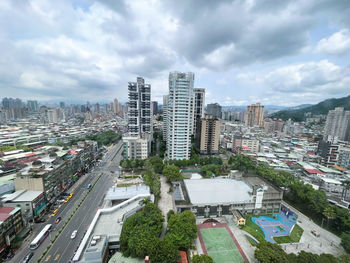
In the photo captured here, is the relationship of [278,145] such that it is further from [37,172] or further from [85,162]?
[37,172]

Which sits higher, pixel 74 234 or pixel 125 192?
pixel 125 192

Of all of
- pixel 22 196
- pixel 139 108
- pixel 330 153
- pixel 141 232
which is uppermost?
pixel 139 108

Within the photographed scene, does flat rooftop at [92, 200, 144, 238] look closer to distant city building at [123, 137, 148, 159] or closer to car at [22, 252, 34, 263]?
car at [22, 252, 34, 263]

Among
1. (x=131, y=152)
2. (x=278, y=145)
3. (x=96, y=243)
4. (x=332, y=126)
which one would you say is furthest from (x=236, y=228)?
(x=332, y=126)

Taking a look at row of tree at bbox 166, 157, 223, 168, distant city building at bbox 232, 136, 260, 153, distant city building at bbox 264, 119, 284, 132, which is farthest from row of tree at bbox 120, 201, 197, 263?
distant city building at bbox 264, 119, 284, 132

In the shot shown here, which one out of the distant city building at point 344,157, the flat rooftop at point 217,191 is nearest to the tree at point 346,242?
the flat rooftop at point 217,191

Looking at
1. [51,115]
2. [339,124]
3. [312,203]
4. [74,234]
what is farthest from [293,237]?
[51,115]

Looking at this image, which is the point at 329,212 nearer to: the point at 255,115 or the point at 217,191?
the point at 217,191

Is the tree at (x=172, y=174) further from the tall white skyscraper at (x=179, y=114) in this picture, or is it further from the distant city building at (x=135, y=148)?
the distant city building at (x=135, y=148)
